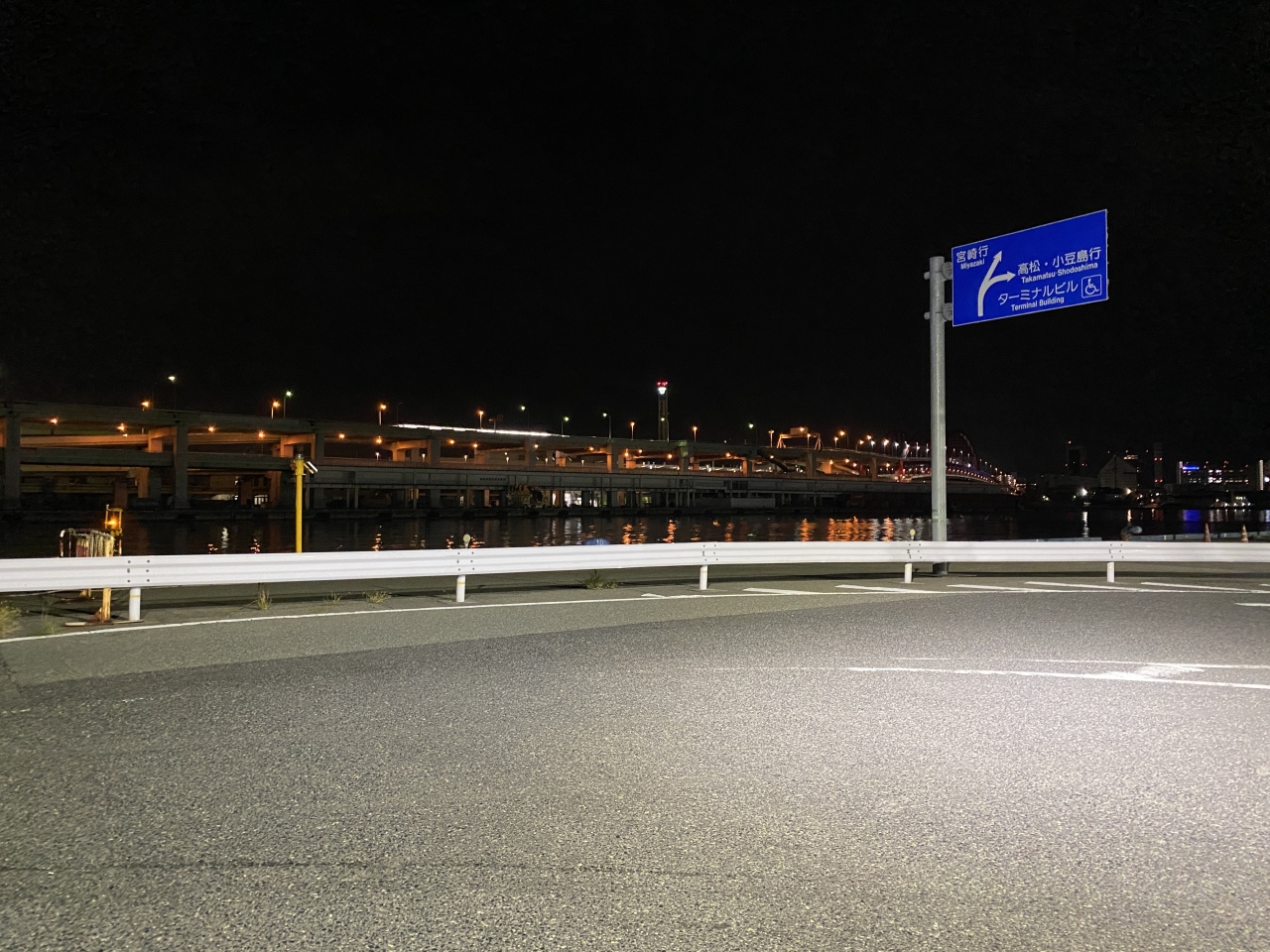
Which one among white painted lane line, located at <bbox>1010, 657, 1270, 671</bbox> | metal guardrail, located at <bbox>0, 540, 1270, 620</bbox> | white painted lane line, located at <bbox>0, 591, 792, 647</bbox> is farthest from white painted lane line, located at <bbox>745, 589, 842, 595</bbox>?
white painted lane line, located at <bbox>1010, 657, 1270, 671</bbox>

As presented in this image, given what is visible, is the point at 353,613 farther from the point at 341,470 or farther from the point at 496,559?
the point at 341,470

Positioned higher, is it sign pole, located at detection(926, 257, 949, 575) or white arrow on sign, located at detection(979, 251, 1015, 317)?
white arrow on sign, located at detection(979, 251, 1015, 317)

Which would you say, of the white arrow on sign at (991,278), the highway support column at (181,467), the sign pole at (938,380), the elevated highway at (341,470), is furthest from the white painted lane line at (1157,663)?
the highway support column at (181,467)

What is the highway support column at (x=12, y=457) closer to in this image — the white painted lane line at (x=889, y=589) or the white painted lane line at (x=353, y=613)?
the white painted lane line at (x=353, y=613)

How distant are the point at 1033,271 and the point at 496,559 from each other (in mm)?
11741

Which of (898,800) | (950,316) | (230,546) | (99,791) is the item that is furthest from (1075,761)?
(230,546)

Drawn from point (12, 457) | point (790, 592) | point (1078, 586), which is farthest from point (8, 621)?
point (12, 457)

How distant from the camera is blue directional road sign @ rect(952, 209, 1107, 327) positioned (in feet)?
51.0

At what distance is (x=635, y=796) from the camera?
4.36 metres

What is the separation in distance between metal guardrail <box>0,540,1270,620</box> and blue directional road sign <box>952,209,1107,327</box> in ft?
15.5

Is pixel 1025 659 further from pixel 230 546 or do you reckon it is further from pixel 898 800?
pixel 230 546

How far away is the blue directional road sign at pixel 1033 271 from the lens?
51.0 feet

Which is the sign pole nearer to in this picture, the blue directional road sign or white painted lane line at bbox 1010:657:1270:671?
the blue directional road sign

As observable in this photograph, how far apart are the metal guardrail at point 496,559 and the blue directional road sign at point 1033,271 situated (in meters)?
4.72
